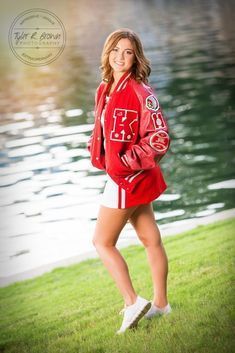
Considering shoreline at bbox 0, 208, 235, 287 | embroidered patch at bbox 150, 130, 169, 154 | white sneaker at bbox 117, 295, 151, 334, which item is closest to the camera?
embroidered patch at bbox 150, 130, 169, 154

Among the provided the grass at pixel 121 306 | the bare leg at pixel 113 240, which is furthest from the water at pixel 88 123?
the bare leg at pixel 113 240

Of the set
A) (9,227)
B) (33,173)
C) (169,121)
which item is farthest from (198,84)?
(9,227)

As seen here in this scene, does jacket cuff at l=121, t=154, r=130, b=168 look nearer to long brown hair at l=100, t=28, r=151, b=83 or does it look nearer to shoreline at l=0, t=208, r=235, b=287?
long brown hair at l=100, t=28, r=151, b=83

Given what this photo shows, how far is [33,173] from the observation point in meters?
2.73

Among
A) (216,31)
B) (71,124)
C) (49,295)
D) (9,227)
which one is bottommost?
(49,295)

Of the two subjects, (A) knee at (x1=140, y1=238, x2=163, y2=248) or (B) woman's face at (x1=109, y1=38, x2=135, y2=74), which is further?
(A) knee at (x1=140, y1=238, x2=163, y2=248)

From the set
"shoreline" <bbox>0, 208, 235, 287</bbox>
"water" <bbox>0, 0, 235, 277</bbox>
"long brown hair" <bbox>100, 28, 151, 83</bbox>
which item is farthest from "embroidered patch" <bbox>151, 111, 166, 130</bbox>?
"shoreline" <bbox>0, 208, 235, 287</bbox>

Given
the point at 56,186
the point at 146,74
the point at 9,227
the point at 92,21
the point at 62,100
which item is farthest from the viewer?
the point at 62,100

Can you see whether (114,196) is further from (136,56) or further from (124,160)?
(136,56)

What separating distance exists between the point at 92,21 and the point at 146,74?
77 cm

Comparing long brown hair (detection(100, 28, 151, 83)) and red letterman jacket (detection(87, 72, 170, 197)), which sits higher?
long brown hair (detection(100, 28, 151, 83))

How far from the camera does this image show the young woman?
199 cm

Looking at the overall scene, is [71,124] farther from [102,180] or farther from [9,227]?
[9,227]

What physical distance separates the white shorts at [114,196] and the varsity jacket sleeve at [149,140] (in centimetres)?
8
